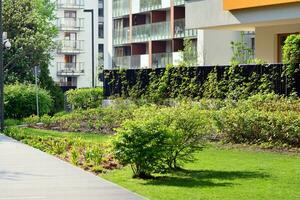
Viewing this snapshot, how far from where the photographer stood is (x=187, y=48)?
49.3 metres

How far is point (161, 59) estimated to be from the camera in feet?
210

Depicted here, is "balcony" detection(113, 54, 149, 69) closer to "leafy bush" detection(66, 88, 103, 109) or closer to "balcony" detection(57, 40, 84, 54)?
"leafy bush" detection(66, 88, 103, 109)

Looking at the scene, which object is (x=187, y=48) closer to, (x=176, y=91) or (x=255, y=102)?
(x=176, y=91)

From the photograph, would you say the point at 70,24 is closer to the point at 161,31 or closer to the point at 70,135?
the point at 161,31

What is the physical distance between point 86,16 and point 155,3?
27848mm

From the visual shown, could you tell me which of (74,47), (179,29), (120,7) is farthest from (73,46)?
(179,29)

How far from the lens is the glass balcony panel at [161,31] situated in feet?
211

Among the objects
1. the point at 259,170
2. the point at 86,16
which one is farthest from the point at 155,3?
the point at 259,170

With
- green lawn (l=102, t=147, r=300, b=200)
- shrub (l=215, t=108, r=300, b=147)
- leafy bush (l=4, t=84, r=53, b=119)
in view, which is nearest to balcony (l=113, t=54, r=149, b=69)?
leafy bush (l=4, t=84, r=53, b=119)

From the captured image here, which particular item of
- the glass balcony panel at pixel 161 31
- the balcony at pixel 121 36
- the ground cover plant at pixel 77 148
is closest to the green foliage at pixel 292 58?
the ground cover plant at pixel 77 148

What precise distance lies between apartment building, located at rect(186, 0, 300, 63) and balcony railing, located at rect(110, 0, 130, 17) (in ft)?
122

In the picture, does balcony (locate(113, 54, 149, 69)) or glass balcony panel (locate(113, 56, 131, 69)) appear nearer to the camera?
balcony (locate(113, 54, 149, 69))

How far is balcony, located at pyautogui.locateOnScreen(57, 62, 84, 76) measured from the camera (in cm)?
8934

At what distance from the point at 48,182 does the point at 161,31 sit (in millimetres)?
50206
